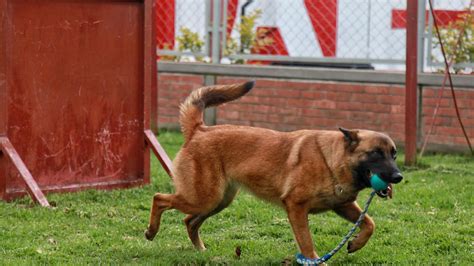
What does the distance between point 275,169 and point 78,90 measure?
2772 millimetres

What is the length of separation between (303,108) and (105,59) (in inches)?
150

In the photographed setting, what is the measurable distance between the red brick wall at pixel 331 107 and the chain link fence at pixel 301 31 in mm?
316

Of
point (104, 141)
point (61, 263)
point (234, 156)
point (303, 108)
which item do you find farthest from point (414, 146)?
point (61, 263)

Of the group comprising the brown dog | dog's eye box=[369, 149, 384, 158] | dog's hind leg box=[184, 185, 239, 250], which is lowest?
dog's hind leg box=[184, 185, 239, 250]

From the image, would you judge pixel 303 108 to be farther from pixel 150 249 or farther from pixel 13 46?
pixel 150 249

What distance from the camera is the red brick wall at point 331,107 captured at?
10.9 metres

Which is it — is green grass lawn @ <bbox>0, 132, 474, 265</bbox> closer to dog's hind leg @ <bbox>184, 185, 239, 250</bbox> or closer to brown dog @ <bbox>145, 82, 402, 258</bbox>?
dog's hind leg @ <bbox>184, 185, 239, 250</bbox>

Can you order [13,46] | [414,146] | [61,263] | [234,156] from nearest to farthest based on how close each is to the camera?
1. [61,263]
2. [234,156]
3. [13,46]
4. [414,146]

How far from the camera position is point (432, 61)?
11.0 m

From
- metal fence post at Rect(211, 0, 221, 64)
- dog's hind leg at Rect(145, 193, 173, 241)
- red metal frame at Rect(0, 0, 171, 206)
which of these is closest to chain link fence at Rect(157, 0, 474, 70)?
metal fence post at Rect(211, 0, 221, 64)

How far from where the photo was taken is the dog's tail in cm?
677

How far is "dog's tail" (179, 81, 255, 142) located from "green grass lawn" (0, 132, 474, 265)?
2.67ft

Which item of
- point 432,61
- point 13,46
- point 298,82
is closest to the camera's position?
point 13,46

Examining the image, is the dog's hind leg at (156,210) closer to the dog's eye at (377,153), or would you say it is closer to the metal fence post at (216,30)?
the dog's eye at (377,153)
